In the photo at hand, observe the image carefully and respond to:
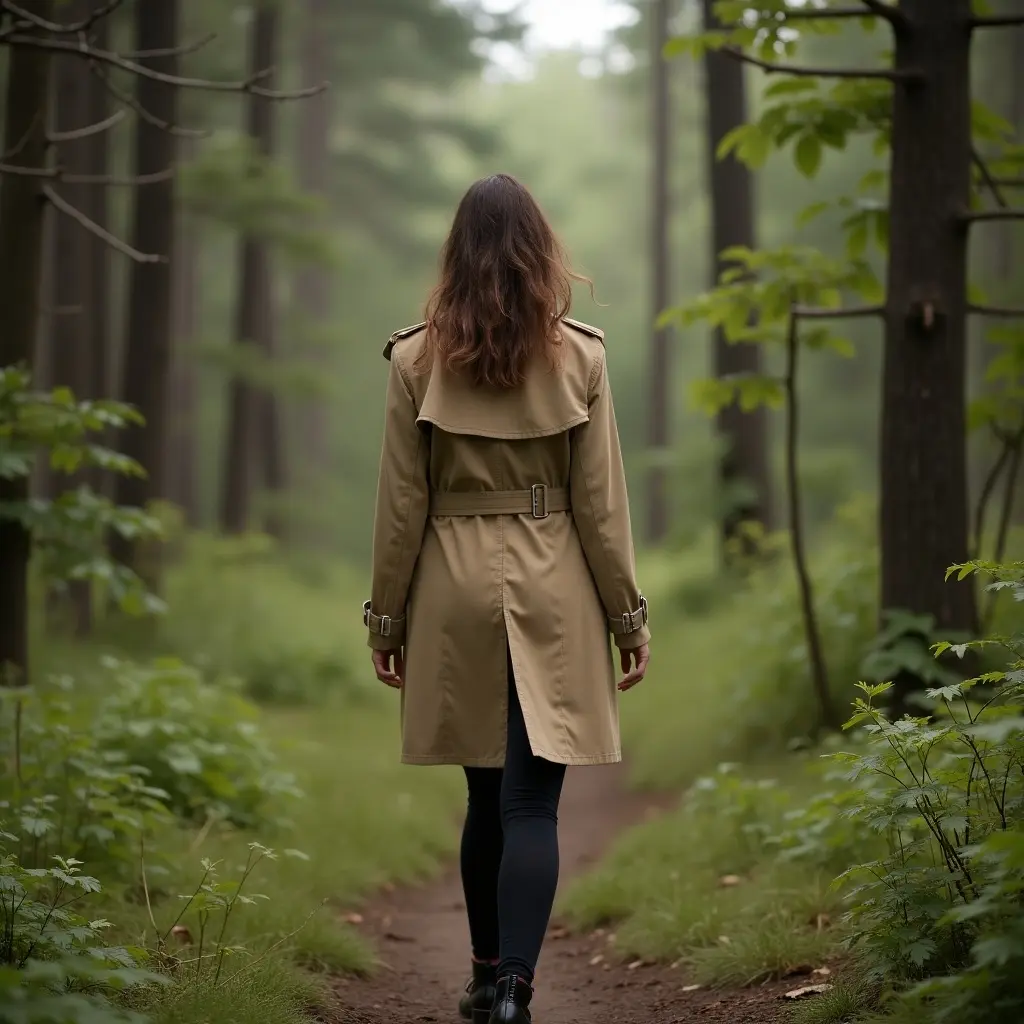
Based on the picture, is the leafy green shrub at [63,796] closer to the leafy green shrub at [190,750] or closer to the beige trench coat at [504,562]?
the leafy green shrub at [190,750]

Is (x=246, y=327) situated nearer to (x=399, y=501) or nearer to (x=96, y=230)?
(x=96, y=230)

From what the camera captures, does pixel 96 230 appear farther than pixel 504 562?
Yes

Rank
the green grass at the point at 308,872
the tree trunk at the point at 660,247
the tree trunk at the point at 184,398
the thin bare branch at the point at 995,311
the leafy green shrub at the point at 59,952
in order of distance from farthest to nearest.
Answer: the tree trunk at the point at 660,247, the tree trunk at the point at 184,398, the thin bare branch at the point at 995,311, the green grass at the point at 308,872, the leafy green shrub at the point at 59,952

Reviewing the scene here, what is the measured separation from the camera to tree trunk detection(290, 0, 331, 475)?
2220cm

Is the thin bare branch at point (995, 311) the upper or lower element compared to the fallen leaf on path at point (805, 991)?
upper

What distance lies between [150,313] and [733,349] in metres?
5.36

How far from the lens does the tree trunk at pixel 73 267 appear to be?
1090cm

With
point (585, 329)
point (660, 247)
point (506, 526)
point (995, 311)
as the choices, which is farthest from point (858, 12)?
point (660, 247)

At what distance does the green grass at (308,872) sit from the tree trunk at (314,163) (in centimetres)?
1376

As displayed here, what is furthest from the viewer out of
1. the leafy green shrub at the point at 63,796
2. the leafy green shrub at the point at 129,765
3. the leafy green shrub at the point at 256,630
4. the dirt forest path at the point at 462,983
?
the leafy green shrub at the point at 256,630

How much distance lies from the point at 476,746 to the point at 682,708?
5.63 meters

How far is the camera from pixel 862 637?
22.4ft

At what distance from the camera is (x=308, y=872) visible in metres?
5.10

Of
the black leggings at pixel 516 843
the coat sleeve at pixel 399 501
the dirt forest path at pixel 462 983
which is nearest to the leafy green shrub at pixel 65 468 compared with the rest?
the dirt forest path at pixel 462 983
